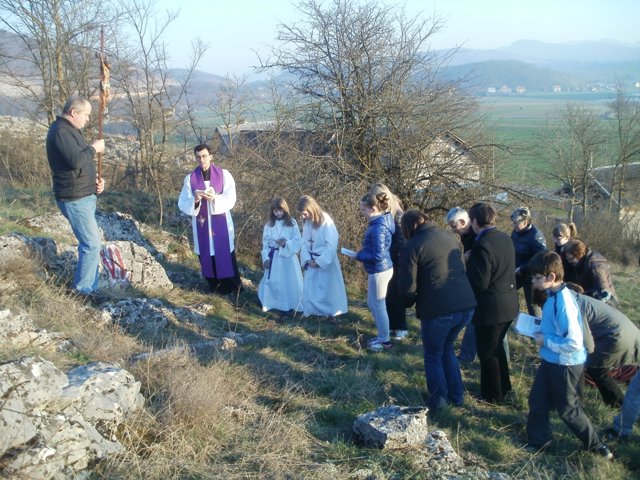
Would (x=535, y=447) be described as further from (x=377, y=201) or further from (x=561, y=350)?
(x=377, y=201)

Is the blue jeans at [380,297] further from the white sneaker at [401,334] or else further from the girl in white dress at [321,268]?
the girl in white dress at [321,268]

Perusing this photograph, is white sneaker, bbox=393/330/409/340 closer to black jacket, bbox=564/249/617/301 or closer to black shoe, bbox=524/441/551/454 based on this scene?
black jacket, bbox=564/249/617/301

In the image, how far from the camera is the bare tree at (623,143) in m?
28.3

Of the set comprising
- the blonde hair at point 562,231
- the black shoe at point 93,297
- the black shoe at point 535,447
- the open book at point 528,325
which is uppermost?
the blonde hair at point 562,231

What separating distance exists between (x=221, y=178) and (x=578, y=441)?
497 cm

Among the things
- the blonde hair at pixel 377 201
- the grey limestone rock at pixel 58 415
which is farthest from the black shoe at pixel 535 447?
the grey limestone rock at pixel 58 415

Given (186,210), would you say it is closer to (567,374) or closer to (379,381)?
(379,381)

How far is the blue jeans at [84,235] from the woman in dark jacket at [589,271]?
15.7 ft

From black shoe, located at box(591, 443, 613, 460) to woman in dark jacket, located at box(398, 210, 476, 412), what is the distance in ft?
3.80

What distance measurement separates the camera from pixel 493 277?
4754 mm

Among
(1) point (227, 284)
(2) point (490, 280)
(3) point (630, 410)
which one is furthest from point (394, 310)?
(3) point (630, 410)

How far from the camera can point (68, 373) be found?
3.77 m

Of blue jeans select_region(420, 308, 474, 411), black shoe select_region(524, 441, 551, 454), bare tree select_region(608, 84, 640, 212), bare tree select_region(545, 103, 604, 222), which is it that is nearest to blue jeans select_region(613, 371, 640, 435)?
black shoe select_region(524, 441, 551, 454)

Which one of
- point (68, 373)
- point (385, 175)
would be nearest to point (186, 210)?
point (68, 373)
